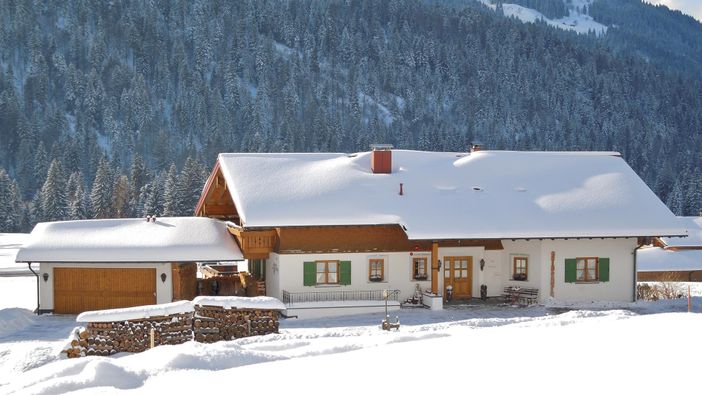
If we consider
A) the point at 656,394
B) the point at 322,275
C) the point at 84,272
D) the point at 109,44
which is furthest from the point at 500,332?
the point at 109,44

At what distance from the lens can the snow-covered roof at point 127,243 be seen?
26328 millimetres

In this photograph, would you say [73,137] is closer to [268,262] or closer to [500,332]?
[268,262]

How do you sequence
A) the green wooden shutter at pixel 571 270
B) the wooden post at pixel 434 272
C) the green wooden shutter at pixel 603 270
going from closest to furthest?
the wooden post at pixel 434 272 → the green wooden shutter at pixel 571 270 → the green wooden shutter at pixel 603 270

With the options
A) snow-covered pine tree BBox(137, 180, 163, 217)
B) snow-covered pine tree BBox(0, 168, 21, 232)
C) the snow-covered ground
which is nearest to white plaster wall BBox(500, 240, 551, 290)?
the snow-covered ground

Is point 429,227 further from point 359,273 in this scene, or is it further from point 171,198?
point 171,198

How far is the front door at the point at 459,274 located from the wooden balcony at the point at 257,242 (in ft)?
22.0

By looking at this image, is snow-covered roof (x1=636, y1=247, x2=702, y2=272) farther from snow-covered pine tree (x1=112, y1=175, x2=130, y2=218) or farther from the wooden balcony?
snow-covered pine tree (x1=112, y1=175, x2=130, y2=218)

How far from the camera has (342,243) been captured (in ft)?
90.7

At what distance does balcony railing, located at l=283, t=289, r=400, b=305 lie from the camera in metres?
26.8

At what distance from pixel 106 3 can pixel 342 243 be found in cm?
17348

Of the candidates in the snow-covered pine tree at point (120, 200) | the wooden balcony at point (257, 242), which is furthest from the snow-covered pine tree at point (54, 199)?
the wooden balcony at point (257, 242)

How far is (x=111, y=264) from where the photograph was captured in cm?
2689

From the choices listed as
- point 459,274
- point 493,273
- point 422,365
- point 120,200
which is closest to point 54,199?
point 120,200

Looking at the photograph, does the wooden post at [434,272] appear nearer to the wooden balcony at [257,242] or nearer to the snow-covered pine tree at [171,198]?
the wooden balcony at [257,242]
